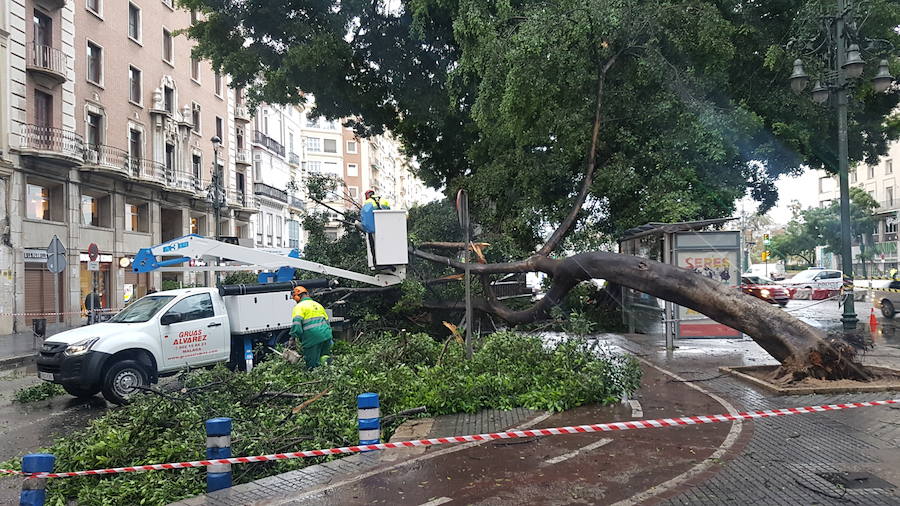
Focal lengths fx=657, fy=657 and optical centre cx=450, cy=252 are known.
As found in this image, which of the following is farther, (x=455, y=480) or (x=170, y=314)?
(x=170, y=314)

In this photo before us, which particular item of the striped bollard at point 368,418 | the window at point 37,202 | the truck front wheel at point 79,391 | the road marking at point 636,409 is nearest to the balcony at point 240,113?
the window at point 37,202

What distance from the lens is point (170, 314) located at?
34.8ft

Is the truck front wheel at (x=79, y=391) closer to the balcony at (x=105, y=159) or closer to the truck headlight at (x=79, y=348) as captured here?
the truck headlight at (x=79, y=348)

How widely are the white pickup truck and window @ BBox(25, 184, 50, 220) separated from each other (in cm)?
1647

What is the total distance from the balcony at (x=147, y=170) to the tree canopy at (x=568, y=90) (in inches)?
528

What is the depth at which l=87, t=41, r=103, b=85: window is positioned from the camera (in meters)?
28.2

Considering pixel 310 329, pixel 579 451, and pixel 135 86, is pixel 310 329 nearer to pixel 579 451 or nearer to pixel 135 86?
pixel 579 451

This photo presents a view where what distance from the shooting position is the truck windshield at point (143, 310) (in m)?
10.5

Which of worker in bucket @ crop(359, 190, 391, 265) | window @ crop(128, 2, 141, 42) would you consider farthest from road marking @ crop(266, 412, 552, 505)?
window @ crop(128, 2, 141, 42)

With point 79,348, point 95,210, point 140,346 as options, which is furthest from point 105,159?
point 79,348

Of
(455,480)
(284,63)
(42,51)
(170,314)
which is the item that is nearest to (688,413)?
(455,480)

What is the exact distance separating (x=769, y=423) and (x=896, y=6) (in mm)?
13706

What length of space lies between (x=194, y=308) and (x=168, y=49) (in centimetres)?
2916

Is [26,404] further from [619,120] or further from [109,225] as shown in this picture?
[109,225]
